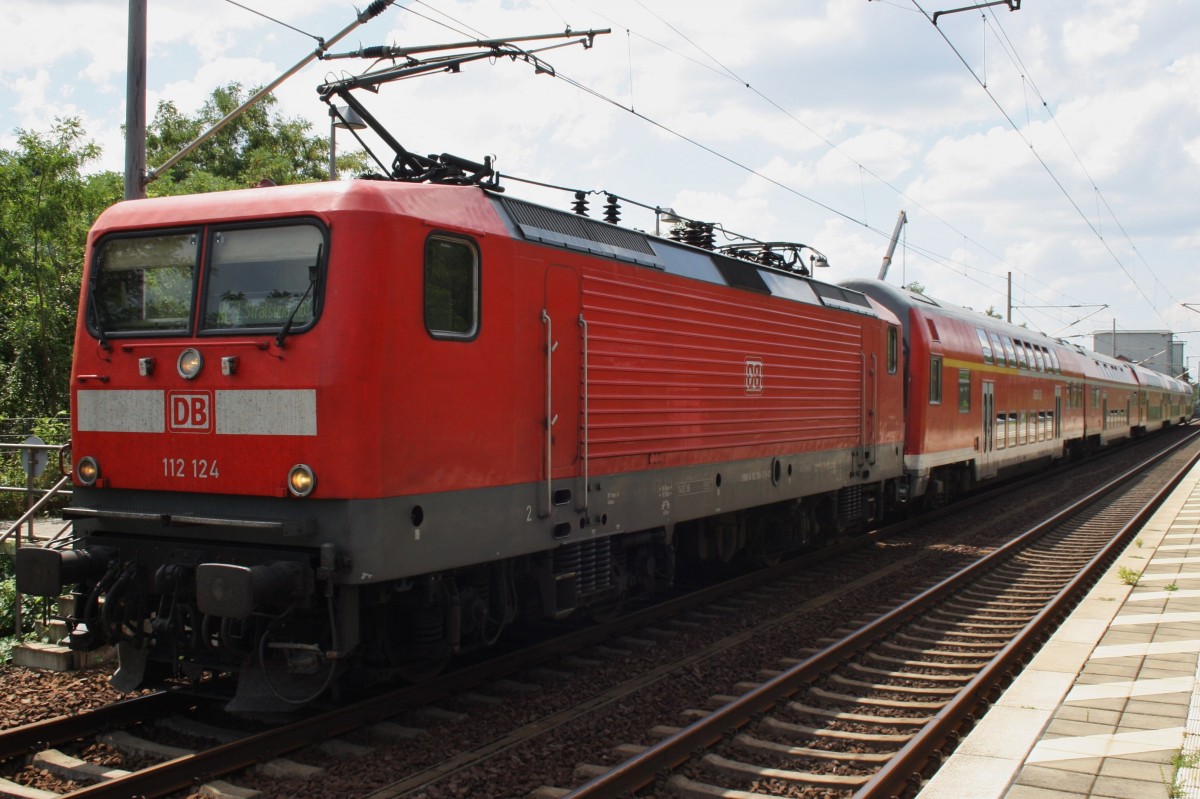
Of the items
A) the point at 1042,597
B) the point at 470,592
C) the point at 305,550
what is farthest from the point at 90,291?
the point at 1042,597

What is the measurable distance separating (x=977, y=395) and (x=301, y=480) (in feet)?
54.7

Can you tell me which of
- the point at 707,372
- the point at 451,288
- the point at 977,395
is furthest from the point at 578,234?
the point at 977,395

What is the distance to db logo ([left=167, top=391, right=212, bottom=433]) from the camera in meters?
6.53

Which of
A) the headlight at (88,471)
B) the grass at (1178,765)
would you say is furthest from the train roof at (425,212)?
the grass at (1178,765)

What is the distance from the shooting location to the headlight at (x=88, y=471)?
273 inches

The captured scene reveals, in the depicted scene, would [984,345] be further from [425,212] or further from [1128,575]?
[425,212]

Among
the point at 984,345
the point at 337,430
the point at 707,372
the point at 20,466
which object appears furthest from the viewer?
the point at 984,345

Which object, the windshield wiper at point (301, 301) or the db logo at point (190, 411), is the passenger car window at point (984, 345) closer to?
the windshield wiper at point (301, 301)

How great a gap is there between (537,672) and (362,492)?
2672 mm

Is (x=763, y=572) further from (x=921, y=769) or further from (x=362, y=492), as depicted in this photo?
(x=362, y=492)

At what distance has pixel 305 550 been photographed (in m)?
6.24

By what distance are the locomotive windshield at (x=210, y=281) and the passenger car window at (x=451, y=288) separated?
28.7 inches

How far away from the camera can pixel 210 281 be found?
6.69 m

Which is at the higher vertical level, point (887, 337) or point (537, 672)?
point (887, 337)
